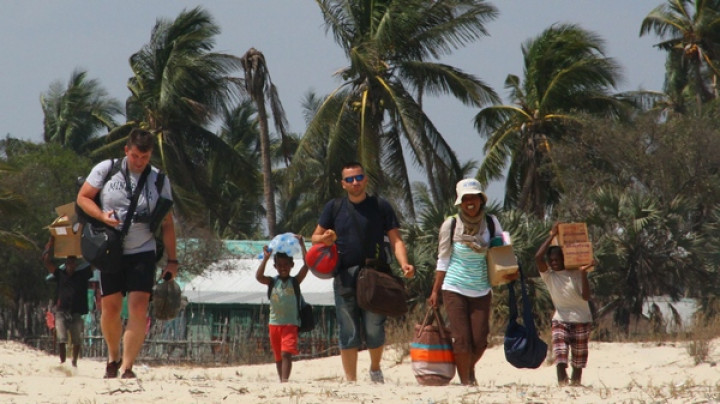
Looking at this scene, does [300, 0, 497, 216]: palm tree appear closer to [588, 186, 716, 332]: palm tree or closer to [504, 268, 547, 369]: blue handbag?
[588, 186, 716, 332]: palm tree

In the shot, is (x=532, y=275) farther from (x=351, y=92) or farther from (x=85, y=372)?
(x=351, y=92)

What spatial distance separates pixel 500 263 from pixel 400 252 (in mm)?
734

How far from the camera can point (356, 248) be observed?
7828 mm

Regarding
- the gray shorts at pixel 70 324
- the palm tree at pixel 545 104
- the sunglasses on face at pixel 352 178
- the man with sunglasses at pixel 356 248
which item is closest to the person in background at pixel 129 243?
the man with sunglasses at pixel 356 248

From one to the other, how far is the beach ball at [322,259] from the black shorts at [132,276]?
1.15 meters

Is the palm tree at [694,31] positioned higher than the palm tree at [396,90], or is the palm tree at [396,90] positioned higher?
the palm tree at [694,31]

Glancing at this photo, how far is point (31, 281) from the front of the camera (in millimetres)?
25500

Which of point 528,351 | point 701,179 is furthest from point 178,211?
point 528,351

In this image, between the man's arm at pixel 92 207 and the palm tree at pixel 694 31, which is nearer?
the man's arm at pixel 92 207

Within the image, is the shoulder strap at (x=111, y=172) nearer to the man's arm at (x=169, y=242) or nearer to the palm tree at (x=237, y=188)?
the man's arm at (x=169, y=242)

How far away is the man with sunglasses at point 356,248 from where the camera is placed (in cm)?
782

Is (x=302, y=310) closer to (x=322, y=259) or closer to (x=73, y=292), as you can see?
(x=322, y=259)

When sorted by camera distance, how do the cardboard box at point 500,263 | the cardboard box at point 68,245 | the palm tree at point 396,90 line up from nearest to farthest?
the cardboard box at point 500,263
the cardboard box at point 68,245
the palm tree at point 396,90

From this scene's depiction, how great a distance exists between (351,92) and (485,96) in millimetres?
3148
